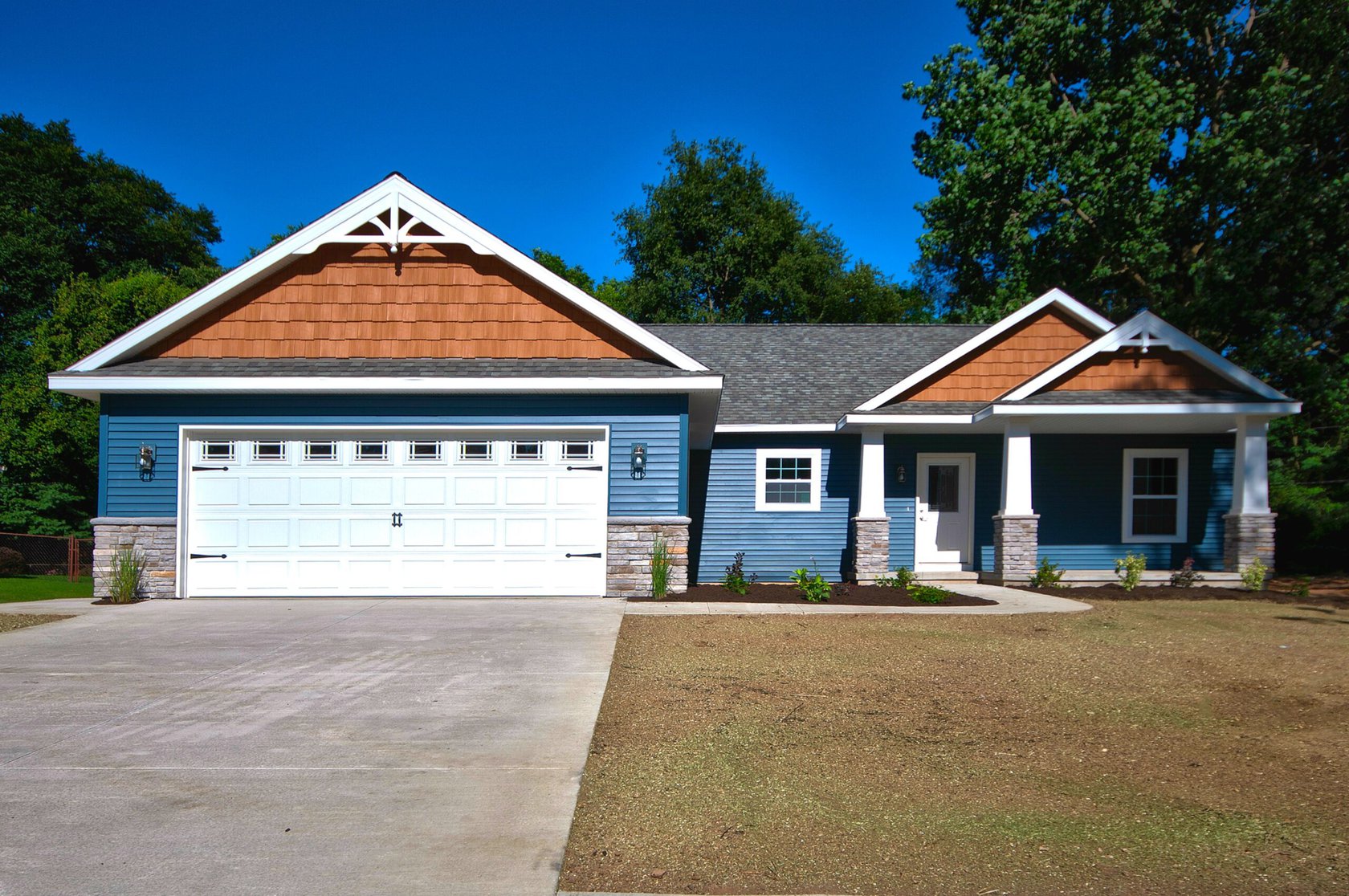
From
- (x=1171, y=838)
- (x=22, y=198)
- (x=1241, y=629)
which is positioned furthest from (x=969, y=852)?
(x=22, y=198)

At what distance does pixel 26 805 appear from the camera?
4641mm

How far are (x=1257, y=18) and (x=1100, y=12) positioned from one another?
367cm

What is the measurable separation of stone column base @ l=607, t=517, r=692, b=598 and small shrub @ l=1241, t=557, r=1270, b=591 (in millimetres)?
9171

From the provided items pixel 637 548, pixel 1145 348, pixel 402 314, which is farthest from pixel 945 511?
pixel 402 314

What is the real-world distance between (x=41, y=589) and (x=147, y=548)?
22.2ft

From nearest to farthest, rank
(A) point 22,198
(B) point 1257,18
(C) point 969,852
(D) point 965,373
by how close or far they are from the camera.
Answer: (C) point 969,852 < (D) point 965,373 < (B) point 1257,18 < (A) point 22,198

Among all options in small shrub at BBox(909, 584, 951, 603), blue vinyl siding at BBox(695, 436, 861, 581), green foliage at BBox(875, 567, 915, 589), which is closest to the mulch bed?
small shrub at BBox(909, 584, 951, 603)

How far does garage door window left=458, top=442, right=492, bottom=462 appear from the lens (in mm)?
12742

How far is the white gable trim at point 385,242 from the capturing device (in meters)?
12.7

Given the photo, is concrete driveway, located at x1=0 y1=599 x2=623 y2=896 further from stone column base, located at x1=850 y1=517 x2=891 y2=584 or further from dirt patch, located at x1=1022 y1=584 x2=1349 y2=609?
dirt patch, located at x1=1022 y1=584 x2=1349 y2=609

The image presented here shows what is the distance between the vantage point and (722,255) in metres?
38.3

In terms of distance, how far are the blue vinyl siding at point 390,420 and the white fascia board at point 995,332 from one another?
4460 mm

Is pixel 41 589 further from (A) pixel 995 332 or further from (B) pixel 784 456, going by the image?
Result: (A) pixel 995 332

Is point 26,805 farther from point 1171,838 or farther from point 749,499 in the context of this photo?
point 749,499
